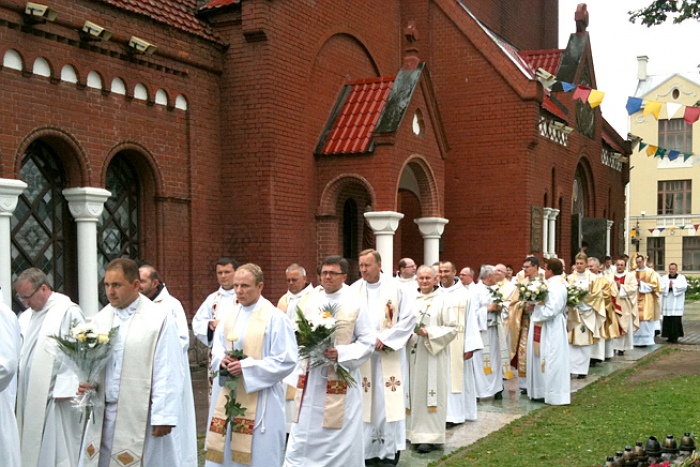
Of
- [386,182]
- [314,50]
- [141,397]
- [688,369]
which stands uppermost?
[314,50]

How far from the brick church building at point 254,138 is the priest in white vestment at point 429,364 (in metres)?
4.56

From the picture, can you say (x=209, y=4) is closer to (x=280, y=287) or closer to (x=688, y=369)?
(x=280, y=287)

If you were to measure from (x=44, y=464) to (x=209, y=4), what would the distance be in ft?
29.4

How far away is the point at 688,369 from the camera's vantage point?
47.8 ft

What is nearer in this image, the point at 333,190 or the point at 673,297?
the point at 333,190

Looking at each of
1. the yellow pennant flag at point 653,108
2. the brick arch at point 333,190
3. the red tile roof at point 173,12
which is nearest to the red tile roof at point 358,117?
the brick arch at point 333,190

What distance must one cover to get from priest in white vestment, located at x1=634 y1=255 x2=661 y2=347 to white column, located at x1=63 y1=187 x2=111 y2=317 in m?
12.7

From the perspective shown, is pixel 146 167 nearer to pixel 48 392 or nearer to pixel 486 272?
pixel 486 272

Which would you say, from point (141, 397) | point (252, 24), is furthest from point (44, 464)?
point (252, 24)

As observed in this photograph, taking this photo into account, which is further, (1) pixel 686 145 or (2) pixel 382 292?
(1) pixel 686 145

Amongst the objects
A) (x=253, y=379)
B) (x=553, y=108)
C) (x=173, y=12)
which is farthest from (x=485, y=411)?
(x=553, y=108)

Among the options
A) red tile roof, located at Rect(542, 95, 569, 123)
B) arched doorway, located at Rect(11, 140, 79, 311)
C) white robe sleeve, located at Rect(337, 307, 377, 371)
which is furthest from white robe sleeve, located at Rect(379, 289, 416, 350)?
red tile roof, located at Rect(542, 95, 569, 123)

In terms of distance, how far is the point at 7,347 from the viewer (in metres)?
4.82

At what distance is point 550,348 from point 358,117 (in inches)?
225
